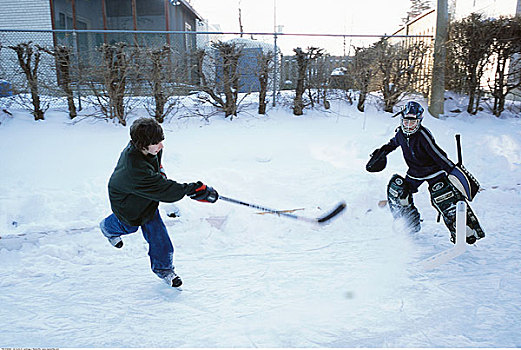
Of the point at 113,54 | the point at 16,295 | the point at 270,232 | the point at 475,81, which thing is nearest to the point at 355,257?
the point at 270,232

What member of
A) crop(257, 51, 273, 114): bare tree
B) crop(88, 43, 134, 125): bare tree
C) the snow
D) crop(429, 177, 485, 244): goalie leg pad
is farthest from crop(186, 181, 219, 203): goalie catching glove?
crop(257, 51, 273, 114): bare tree

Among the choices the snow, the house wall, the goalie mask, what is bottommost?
the snow

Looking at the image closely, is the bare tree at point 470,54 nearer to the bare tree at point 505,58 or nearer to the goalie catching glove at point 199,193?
the bare tree at point 505,58

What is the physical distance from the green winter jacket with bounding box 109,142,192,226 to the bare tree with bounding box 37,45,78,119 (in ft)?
17.7

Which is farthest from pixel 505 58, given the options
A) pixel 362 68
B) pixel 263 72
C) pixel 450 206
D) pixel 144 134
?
pixel 144 134

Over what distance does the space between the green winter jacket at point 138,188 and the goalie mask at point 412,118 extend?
229 centimetres

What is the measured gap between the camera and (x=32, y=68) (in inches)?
301

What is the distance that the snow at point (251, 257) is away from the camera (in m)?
2.63

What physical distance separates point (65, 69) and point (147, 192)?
5739mm

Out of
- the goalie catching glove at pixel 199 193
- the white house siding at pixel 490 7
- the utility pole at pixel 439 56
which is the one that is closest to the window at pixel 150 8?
the white house siding at pixel 490 7

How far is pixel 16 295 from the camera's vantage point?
3.13 metres

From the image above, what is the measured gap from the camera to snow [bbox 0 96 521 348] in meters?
2.63

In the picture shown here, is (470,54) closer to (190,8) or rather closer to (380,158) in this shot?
(380,158)

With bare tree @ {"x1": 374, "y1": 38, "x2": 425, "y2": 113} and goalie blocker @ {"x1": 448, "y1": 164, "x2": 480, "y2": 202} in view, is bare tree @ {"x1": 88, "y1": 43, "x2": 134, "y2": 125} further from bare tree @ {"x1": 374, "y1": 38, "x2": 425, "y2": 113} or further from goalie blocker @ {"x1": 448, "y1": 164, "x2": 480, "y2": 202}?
goalie blocker @ {"x1": 448, "y1": 164, "x2": 480, "y2": 202}
